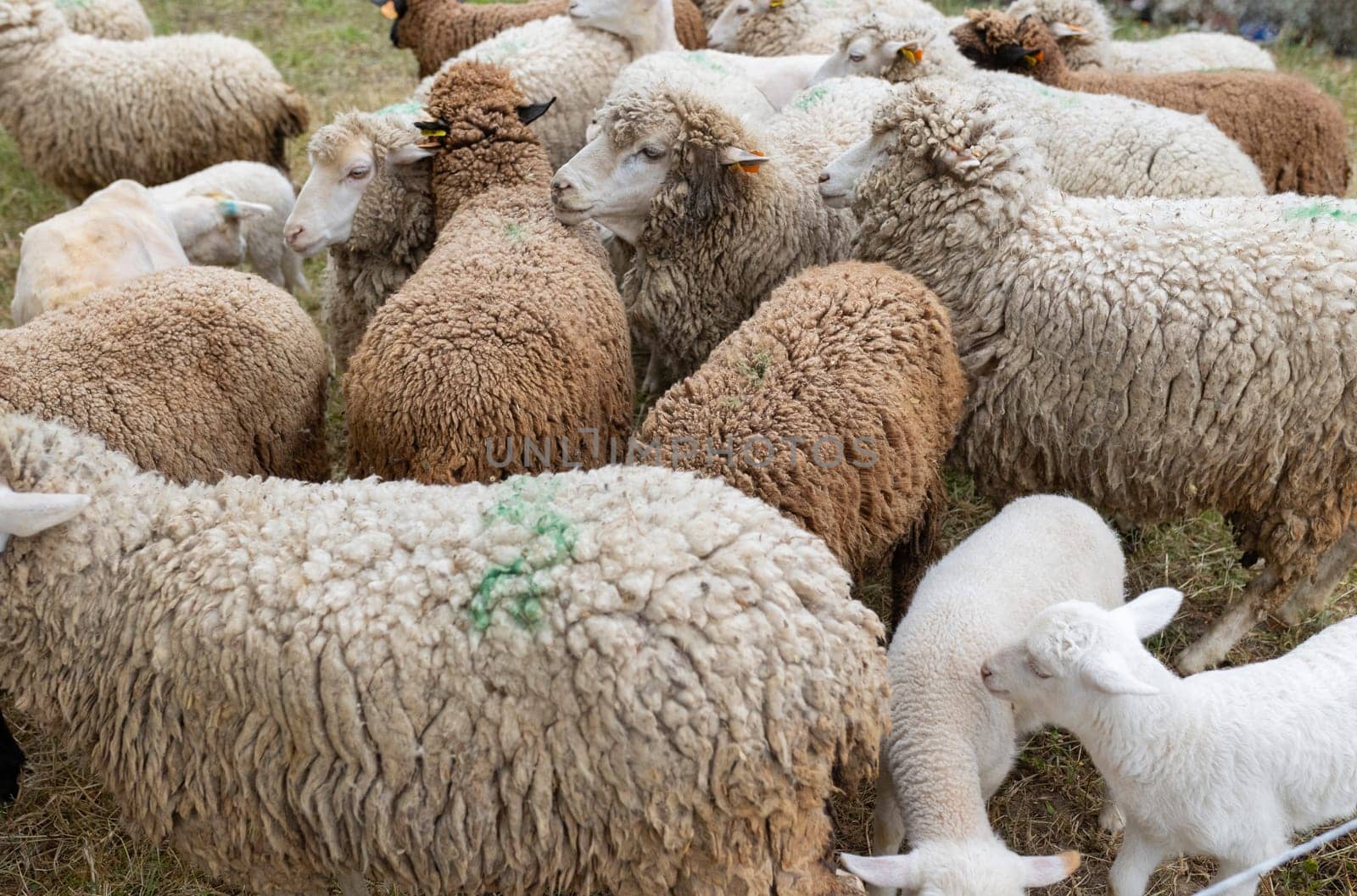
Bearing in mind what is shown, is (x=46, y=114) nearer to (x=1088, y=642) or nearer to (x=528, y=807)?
(x=528, y=807)

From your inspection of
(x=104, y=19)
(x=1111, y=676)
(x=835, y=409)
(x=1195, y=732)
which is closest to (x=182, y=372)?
(x=835, y=409)

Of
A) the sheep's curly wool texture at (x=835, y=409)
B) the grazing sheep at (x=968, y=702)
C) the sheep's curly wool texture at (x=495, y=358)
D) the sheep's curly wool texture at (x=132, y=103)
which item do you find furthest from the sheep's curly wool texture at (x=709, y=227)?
the sheep's curly wool texture at (x=132, y=103)

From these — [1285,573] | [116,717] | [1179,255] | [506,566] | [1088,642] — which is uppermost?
[1179,255]

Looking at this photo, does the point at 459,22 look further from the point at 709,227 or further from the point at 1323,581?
the point at 1323,581

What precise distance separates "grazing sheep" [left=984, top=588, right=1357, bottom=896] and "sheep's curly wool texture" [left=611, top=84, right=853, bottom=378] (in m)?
2.04

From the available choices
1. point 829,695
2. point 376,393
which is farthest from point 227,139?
point 829,695

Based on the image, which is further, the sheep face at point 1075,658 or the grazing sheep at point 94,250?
the grazing sheep at point 94,250

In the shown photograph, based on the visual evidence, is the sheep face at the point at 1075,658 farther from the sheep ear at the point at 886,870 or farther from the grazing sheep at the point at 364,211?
the grazing sheep at the point at 364,211

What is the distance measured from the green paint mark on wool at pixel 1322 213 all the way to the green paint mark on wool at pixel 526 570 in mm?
2733

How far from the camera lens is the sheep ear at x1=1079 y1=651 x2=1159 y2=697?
237cm

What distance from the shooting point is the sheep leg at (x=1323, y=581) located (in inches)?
143

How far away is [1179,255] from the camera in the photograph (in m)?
3.28

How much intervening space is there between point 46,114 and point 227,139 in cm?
107

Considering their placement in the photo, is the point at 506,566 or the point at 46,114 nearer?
the point at 506,566
